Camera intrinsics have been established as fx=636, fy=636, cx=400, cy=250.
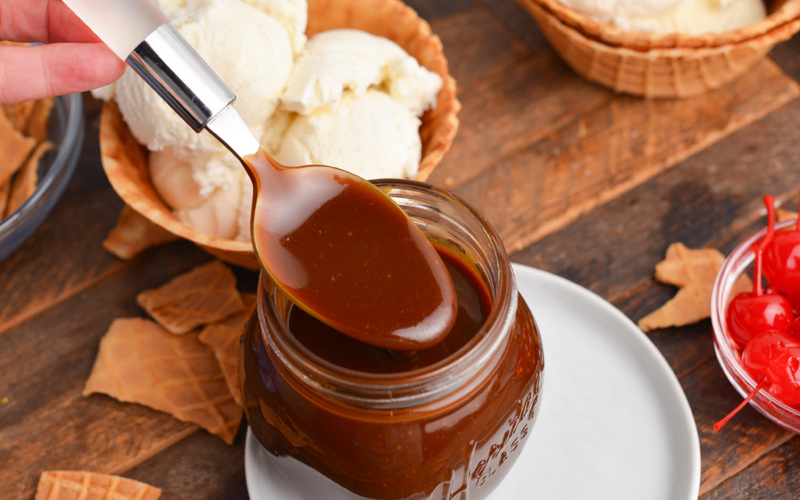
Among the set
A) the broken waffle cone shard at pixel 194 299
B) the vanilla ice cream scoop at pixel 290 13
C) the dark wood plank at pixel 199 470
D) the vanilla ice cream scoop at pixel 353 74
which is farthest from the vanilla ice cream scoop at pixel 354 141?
the dark wood plank at pixel 199 470

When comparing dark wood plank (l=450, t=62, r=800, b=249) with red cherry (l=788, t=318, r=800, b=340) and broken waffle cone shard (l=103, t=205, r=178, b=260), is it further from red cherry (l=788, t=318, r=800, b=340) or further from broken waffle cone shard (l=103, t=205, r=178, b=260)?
broken waffle cone shard (l=103, t=205, r=178, b=260)

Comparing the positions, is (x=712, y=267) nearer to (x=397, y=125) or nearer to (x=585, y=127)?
(x=585, y=127)

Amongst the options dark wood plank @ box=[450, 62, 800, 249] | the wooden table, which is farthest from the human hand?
dark wood plank @ box=[450, 62, 800, 249]

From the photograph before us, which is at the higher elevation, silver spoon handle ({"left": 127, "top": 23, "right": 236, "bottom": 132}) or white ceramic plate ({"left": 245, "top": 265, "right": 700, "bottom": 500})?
silver spoon handle ({"left": 127, "top": 23, "right": 236, "bottom": 132})

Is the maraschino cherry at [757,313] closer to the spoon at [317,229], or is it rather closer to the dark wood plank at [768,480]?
the dark wood plank at [768,480]

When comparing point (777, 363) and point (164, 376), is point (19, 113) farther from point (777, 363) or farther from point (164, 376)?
point (777, 363)

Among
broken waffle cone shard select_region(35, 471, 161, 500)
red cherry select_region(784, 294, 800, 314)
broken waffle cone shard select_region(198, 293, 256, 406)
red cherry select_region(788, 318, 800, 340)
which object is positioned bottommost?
red cherry select_region(784, 294, 800, 314)
